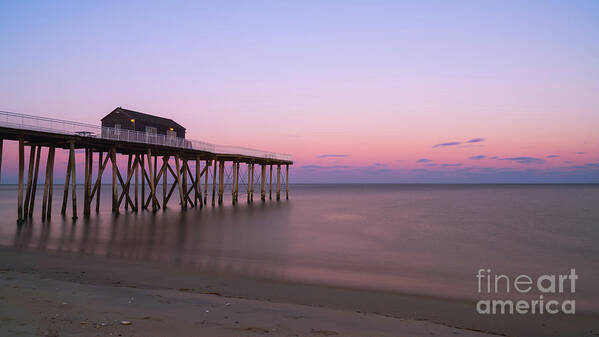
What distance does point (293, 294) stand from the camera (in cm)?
809

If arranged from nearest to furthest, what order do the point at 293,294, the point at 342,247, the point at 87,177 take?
the point at 293,294 < the point at 342,247 < the point at 87,177

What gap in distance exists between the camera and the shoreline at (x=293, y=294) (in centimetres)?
650

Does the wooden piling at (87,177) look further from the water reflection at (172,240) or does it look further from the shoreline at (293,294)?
the shoreline at (293,294)

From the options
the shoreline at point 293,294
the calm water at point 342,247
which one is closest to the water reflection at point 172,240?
the calm water at point 342,247

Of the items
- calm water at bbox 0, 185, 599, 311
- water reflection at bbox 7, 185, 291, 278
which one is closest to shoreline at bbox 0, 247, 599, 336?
calm water at bbox 0, 185, 599, 311

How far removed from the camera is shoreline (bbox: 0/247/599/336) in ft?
21.3

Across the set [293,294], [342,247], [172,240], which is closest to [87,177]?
[172,240]

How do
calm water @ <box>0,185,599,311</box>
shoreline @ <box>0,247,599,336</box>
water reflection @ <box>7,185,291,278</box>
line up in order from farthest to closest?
water reflection @ <box>7,185,291,278</box>, calm water @ <box>0,185,599,311</box>, shoreline @ <box>0,247,599,336</box>

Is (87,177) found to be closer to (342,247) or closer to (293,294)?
(342,247)

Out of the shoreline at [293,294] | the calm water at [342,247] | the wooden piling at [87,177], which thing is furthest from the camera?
the wooden piling at [87,177]

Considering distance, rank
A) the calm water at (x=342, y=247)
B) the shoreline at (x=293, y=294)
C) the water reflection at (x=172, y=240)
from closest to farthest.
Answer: the shoreline at (x=293, y=294), the calm water at (x=342, y=247), the water reflection at (x=172, y=240)

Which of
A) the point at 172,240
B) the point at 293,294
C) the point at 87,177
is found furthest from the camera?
the point at 87,177

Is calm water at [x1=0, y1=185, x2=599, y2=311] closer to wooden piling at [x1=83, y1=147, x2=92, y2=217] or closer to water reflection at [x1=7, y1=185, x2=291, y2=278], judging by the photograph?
water reflection at [x1=7, y1=185, x2=291, y2=278]

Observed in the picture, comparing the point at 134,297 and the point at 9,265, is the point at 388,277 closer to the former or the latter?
the point at 134,297
